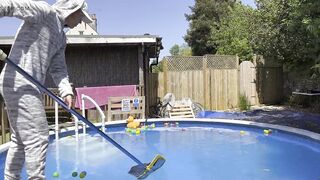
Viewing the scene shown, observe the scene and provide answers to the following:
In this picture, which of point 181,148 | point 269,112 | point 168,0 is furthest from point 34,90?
point 168,0

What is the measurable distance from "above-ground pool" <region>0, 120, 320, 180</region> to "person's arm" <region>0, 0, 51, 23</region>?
282cm

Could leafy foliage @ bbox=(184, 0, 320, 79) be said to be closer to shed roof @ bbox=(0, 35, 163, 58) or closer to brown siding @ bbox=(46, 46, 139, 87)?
shed roof @ bbox=(0, 35, 163, 58)

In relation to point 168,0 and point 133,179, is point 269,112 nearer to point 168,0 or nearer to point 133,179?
point 133,179

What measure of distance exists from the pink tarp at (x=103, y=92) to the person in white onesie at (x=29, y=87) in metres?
7.61

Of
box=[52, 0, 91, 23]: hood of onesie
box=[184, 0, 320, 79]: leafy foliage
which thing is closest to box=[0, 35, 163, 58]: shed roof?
box=[184, 0, 320, 79]: leafy foliage

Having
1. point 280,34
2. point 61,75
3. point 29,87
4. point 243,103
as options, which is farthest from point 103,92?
point 29,87

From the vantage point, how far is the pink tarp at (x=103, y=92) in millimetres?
10156

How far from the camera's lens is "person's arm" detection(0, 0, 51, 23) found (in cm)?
221

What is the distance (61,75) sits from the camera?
277cm

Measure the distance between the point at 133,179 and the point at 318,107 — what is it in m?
9.48

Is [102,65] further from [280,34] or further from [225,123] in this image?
[280,34]

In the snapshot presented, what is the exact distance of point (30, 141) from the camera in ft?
7.95

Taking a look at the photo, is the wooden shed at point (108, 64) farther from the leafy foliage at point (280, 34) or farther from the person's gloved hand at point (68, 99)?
the person's gloved hand at point (68, 99)

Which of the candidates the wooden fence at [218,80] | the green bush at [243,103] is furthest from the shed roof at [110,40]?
the green bush at [243,103]
